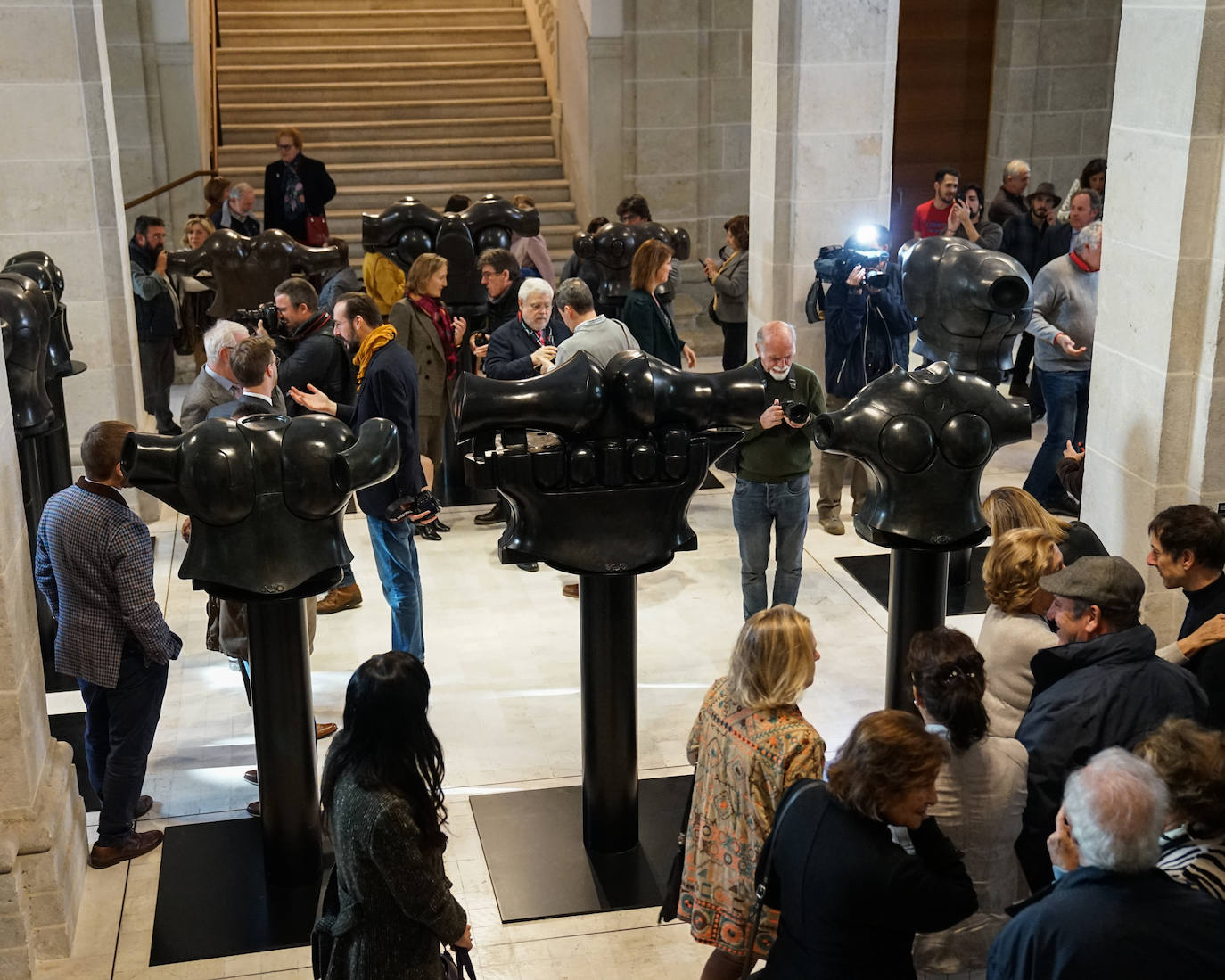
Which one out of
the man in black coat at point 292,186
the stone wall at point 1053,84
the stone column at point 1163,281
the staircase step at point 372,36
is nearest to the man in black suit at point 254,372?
the stone column at point 1163,281

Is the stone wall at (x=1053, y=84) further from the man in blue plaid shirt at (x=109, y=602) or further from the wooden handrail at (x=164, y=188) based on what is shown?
the man in blue plaid shirt at (x=109, y=602)

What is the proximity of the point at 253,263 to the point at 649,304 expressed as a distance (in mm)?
2725

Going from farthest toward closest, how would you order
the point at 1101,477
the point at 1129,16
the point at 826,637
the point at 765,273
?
the point at 765,273 < the point at 826,637 < the point at 1101,477 < the point at 1129,16

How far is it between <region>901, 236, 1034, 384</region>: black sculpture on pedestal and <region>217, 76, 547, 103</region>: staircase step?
9.58 metres

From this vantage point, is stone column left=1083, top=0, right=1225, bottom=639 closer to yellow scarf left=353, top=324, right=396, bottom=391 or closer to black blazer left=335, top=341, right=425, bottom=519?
black blazer left=335, top=341, right=425, bottom=519

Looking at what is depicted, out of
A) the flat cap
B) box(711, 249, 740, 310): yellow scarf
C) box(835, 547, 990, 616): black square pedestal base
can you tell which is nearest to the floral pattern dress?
the flat cap

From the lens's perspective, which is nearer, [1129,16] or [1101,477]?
[1129,16]

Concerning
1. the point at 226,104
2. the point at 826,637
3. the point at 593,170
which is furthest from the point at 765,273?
the point at 226,104

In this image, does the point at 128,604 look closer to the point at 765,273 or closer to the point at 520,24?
the point at 765,273

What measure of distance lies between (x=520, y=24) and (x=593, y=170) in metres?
3.78

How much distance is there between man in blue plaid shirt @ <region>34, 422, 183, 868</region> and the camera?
5.06 m

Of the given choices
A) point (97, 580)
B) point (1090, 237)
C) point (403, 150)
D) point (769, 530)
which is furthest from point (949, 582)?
point (403, 150)

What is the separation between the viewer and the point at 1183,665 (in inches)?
177

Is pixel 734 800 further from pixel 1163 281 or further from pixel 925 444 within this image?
pixel 1163 281
